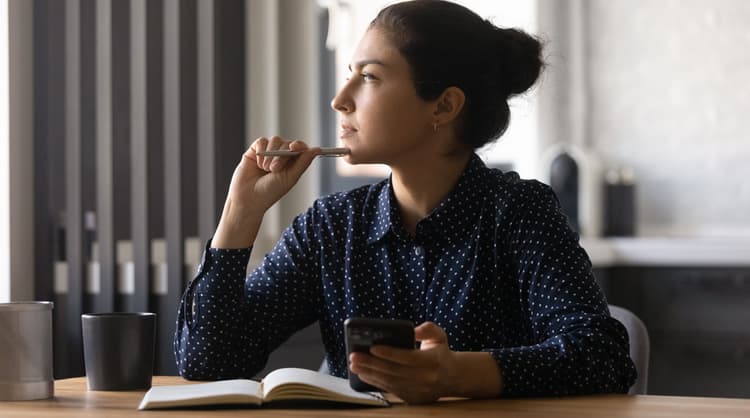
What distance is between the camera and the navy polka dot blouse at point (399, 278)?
153 cm

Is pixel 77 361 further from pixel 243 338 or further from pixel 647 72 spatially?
pixel 647 72

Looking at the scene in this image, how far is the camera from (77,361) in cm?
237

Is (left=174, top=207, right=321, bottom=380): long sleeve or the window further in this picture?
the window

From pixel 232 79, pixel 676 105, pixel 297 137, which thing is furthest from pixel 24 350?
pixel 676 105

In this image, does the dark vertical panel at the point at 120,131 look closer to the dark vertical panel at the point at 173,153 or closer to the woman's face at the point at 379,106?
the dark vertical panel at the point at 173,153

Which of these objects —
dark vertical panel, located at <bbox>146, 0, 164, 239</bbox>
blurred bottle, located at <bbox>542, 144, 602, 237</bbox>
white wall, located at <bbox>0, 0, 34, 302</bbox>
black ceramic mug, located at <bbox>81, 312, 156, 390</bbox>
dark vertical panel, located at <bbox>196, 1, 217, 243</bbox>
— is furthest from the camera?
blurred bottle, located at <bbox>542, 144, 602, 237</bbox>

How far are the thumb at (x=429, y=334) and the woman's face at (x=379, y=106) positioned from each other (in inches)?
18.2

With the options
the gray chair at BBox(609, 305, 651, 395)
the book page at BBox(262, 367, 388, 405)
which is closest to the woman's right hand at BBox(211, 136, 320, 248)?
the book page at BBox(262, 367, 388, 405)

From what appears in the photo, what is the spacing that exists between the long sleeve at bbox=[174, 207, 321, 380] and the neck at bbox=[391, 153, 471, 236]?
A: 174mm

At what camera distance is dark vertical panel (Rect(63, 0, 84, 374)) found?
231cm

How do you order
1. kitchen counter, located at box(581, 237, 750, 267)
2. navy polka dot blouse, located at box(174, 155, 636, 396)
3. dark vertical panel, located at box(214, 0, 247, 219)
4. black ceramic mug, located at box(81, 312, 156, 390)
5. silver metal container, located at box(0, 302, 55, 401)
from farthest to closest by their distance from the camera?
kitchen counter, located at box(581, 237, 750, 267) → dark vertical panel, located at box(214, 0, 247, 219) → navy polka dot blouse, located at box(174, 155, 636, 396) → black ceramic mug, located at box(81, 312, 156, 390) → silver metal container, located at box(0, 302, 55, 401)

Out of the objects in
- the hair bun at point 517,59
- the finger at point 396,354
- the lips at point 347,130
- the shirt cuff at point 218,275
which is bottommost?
the finger at point 396,354

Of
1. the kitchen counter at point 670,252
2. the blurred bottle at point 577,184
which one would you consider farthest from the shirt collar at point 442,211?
the blurred bottle at point 577,184

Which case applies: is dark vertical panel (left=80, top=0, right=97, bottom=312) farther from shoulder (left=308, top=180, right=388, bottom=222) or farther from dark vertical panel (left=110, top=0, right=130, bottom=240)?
shoulder (left=308, top=180, right=388, bottom=222)
